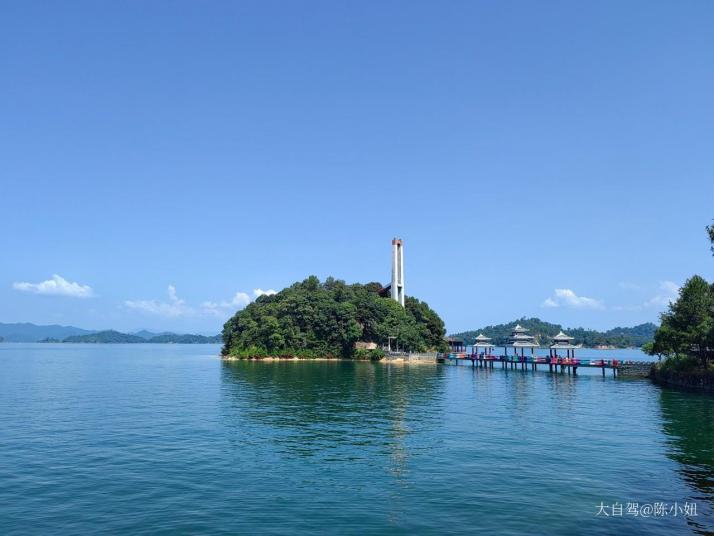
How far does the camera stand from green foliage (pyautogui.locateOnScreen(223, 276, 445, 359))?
13838cm

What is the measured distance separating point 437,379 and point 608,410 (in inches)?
1435

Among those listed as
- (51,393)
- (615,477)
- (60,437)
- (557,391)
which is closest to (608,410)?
(557,391)

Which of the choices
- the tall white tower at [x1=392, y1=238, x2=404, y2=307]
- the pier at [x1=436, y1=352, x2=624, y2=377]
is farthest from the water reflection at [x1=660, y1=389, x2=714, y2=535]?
the tall white tower at [x1=392, y1=238, x2=404, y2=307]

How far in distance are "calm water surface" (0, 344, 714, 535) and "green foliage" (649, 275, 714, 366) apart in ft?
51.1

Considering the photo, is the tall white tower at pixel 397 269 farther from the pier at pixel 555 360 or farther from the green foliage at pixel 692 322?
the green foliage at pixel 692 322

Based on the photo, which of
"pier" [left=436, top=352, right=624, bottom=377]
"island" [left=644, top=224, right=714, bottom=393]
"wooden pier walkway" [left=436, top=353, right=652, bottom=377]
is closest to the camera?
"island" [left=644, top=224, right=714, bottom=393]

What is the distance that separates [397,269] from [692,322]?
97.7 m

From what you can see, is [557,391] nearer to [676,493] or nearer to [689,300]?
[689,300]

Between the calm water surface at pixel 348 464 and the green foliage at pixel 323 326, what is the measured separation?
81.1 metres

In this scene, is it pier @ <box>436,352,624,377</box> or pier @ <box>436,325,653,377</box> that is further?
pier @ <box>436,352,624,377</box>

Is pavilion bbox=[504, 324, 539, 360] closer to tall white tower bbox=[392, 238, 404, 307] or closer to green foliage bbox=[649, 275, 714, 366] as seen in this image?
green foliage bbox=[649, 275, 714, 366]
